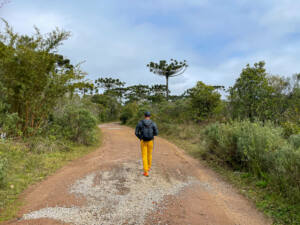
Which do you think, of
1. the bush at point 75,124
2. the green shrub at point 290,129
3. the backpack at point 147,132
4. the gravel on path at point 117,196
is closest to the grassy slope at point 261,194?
the gravel on path at point 117,196

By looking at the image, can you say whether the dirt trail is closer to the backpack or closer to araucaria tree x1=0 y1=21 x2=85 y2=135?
the backpack

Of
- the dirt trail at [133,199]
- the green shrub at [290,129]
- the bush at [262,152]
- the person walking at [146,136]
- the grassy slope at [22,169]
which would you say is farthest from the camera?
the green shrub at [290,129]

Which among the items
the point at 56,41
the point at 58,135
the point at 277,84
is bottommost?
the point at 58,135

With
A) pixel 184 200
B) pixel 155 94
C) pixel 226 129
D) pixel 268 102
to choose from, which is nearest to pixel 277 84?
pixel 268 102

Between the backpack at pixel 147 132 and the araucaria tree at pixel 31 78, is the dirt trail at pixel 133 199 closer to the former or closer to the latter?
the backpack at pixel 147 132

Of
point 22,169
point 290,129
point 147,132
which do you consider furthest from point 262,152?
point 22,169

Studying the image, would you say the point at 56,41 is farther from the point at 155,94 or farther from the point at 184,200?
the point at 155,94

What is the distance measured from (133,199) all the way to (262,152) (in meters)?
3.67

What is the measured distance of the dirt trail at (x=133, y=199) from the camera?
3.55 metres

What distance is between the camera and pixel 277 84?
12453 mm

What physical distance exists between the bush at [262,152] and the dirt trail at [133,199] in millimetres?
925

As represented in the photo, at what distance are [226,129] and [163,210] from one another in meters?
4.64

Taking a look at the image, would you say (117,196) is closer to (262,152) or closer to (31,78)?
(262,152)

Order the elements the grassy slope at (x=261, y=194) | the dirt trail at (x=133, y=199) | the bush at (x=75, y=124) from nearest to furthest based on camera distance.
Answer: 1. the dirt trail at (x=133, y=199)
2. the grassy slope at (x=261, y=194)
3. the bush at (x=75, y=124)
